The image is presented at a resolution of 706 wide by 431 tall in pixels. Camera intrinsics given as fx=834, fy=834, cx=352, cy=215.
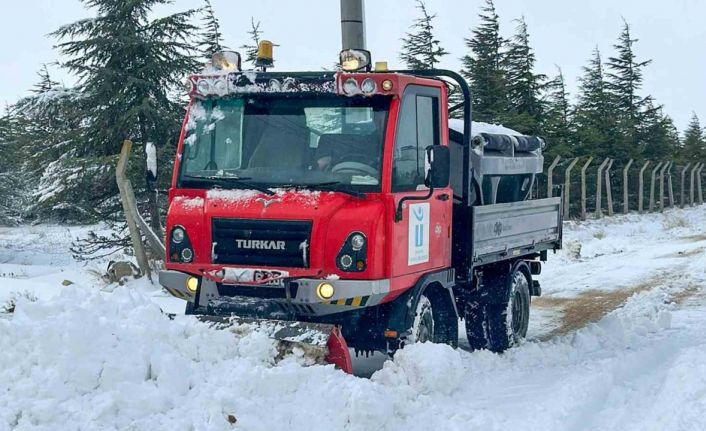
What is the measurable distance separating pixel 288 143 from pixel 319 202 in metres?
0.66

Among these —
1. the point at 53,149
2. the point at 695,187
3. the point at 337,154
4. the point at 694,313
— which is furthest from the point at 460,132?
the point at 695,187

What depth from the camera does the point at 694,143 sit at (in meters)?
54.9

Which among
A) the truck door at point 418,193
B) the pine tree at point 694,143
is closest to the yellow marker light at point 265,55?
the truck door at point 418,193

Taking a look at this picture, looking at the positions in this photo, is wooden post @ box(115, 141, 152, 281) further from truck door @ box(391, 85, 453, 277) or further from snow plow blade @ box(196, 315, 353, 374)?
snow plow blade @ box(196, 315, 353, 374)

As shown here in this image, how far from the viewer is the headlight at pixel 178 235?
664 centimetres

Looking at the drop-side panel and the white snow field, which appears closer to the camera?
the white snow field

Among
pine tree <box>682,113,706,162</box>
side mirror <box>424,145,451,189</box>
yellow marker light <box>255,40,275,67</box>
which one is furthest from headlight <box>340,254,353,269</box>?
pine tree <box>682,113,706,162</box>

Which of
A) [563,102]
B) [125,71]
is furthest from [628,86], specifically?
[125,71]

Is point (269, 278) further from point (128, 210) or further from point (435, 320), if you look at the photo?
point (128, 210)

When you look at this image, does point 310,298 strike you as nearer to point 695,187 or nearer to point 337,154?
point 337,154

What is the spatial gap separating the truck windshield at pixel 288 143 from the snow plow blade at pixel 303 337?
3.79ft

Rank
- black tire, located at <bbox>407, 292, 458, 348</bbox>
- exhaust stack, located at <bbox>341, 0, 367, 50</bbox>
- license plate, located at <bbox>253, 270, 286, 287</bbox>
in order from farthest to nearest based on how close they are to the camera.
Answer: exhaust stack, located at <bbox>341, 0, 367, 50</bbox>, black tire, located at <bbox>407, 292, 458, 348</bbox>, license plate, located at <bbox>253, 270, 286, 287</bbox>

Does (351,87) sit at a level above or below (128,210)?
above

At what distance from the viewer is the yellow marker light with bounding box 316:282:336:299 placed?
618cm
